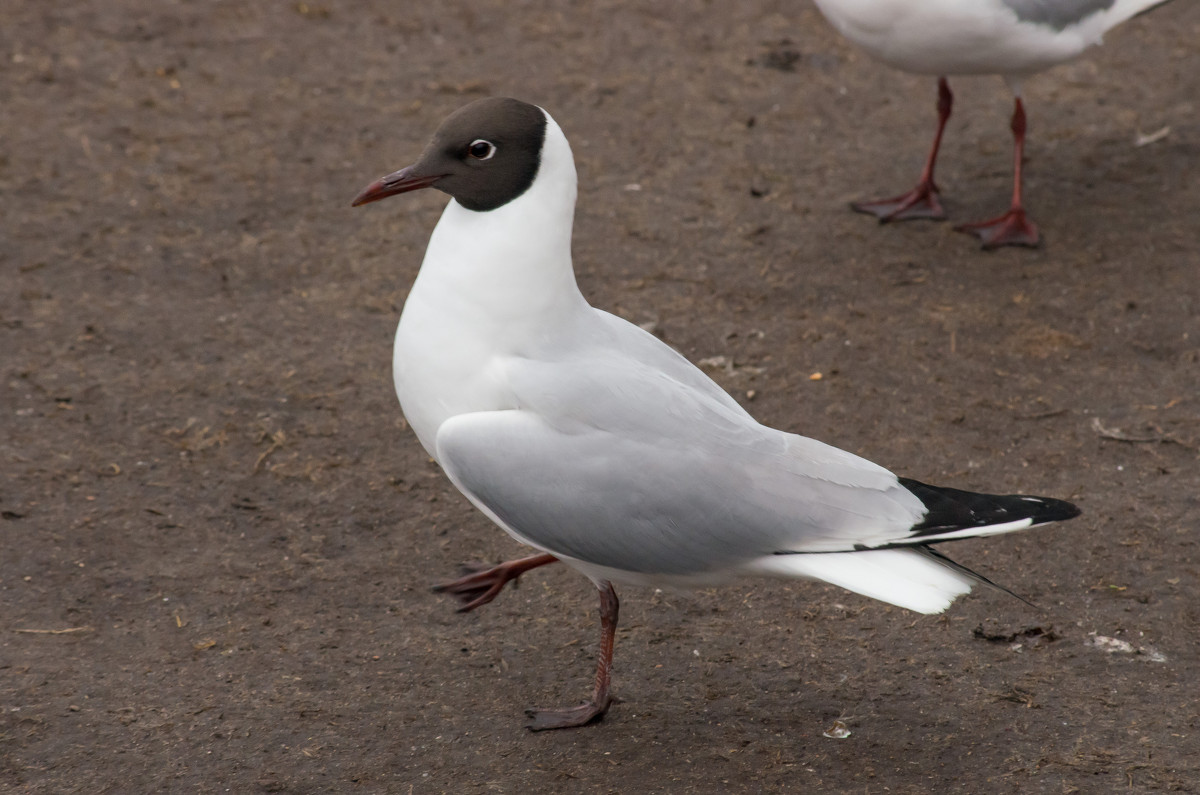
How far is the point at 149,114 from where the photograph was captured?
6316 millimetres

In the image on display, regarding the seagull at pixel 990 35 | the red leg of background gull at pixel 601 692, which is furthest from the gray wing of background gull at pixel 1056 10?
the red leg of background gull at pixel 601 692

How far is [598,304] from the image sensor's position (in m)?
5.12

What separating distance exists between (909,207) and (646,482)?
321 centimetres

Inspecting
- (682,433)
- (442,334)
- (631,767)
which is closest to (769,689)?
(631,767)

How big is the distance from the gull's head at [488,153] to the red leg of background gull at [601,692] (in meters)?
0.99

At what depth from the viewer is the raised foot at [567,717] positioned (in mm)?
3221

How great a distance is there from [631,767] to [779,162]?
366cm

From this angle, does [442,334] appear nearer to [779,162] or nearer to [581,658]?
[581,658]

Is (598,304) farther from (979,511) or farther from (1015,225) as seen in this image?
(979,511)

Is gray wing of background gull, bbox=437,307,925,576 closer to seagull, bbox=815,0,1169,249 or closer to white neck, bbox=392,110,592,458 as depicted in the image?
white neck, bbox=392,110,592,458

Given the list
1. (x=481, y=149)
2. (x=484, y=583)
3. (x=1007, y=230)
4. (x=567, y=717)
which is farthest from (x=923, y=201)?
(x=567, y=717)

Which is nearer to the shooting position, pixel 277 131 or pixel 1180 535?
pixel 1180 535

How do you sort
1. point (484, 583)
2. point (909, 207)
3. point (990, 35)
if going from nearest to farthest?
point (484, 583)
point (990, 35)
point (909, 207)

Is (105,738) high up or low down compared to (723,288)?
down
